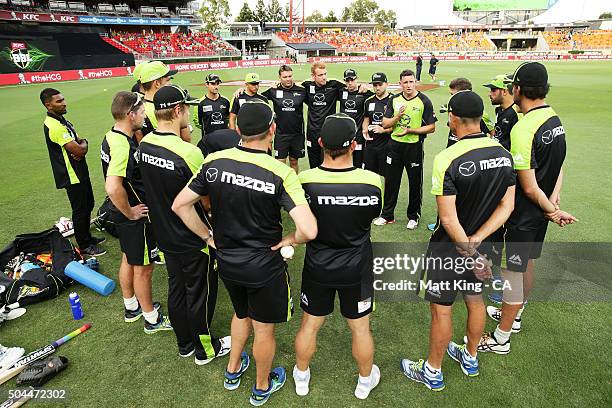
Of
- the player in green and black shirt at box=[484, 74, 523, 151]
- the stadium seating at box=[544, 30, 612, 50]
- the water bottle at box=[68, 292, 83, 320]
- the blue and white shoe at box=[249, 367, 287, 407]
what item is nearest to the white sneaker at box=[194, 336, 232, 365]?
the blue and white shoe at box=[249, 367, 287, 407]

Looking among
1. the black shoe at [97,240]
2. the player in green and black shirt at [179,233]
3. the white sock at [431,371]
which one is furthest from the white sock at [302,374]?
the black shoe at [97,240]

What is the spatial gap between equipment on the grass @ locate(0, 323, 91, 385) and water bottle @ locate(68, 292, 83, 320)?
0.25 m

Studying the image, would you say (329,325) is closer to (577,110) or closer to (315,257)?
(315,257)

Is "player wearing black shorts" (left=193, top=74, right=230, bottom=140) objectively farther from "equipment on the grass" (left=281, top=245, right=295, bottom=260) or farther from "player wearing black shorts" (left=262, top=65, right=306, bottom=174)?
"equipment on the grass" (left=281, top=245, right=295, bottom=260)

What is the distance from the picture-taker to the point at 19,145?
11844 millimetres

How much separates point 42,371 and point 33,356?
1.10 ft

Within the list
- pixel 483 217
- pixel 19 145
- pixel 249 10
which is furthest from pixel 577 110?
pixel 249 10

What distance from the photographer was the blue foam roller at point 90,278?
15.5 ft

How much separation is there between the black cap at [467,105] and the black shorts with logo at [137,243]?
10.6 feet

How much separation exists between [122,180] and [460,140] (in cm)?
314

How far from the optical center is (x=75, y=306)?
422 cm

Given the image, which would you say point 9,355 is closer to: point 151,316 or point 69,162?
point 151,316

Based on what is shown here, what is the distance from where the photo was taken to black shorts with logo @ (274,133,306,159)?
25.7ft

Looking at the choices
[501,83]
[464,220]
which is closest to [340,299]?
[464,220]
